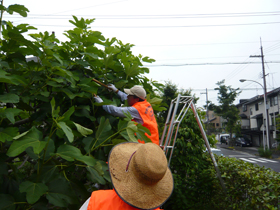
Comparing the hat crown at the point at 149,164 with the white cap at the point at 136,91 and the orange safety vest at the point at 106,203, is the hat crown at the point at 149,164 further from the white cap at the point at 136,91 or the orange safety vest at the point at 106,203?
the white cap at the point at 136,91

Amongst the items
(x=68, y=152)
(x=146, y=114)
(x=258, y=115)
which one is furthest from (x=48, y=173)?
(x=258, y=115)

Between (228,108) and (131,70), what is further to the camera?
(228,108)

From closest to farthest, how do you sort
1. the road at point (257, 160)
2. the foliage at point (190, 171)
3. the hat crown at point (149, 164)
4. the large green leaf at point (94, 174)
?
the hat crown at point (149, 164) → the large green leaf at point (94, 174) → the foliage at point (190, 171) → the road at point (257, 160)

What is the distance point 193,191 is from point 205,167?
2.03ft

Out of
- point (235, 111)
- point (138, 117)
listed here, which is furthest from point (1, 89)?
point (235, 111)

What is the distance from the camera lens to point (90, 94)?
214cm

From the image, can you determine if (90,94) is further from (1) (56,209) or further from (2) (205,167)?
(2) (205,167)

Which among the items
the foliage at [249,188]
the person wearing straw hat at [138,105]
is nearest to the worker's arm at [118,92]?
the person wearing straw hat at [138,105]

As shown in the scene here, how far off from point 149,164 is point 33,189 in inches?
29.0

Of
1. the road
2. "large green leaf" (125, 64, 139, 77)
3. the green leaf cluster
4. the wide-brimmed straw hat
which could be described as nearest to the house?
the road

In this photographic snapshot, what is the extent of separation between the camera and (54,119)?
56.1 inches

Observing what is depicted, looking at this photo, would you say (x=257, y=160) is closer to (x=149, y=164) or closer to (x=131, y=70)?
(x=131, y=70)

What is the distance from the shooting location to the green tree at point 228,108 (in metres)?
37.3

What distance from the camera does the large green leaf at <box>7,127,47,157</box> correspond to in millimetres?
1327
